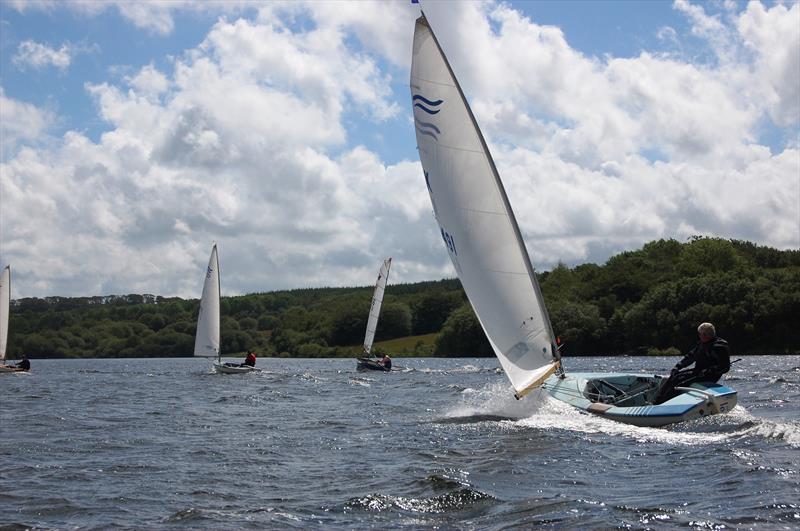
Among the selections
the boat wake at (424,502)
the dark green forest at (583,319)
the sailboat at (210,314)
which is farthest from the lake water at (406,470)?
the dark green forest at (583,319)

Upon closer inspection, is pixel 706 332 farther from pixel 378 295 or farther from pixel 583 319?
pixel 583 319

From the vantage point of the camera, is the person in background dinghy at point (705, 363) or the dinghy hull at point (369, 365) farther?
the dinghy hull at point (369, 365)

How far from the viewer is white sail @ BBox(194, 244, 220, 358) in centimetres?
5350

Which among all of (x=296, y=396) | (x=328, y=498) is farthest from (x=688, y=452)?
(x=296, y=396)

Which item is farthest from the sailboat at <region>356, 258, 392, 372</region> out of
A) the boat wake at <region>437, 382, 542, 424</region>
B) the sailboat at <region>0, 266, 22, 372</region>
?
the boat wake at <region>437, 382, 542, 424</region>

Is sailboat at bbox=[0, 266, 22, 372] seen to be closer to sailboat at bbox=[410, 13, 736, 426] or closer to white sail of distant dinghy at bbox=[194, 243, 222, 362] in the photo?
white sail of distant dinghy at bbox=[194, 243, 222, 362]

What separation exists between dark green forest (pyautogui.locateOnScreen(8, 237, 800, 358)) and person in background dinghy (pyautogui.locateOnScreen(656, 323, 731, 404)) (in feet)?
229

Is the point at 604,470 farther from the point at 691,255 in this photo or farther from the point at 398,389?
the point at 691,255

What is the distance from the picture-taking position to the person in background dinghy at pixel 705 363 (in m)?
18.0

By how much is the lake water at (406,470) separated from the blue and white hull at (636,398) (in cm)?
28

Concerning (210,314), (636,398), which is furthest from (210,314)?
(636,398)

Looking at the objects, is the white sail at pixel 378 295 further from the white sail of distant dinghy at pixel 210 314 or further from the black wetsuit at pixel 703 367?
the black wetsuit at pixel 703 367

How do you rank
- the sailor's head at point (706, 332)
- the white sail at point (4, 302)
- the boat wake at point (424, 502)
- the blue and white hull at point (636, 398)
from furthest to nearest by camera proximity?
1. the white sail at point (4, 302)
2. the sailor's head at point (706, 332)
3. the blue and white hull at point (636, 398)
4. the boat wake at point (424, 502)

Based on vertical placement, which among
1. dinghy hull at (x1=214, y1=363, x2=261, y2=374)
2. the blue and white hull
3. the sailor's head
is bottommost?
dinghy hull at (x1=214, y1=363, x2=261, y2=374)
